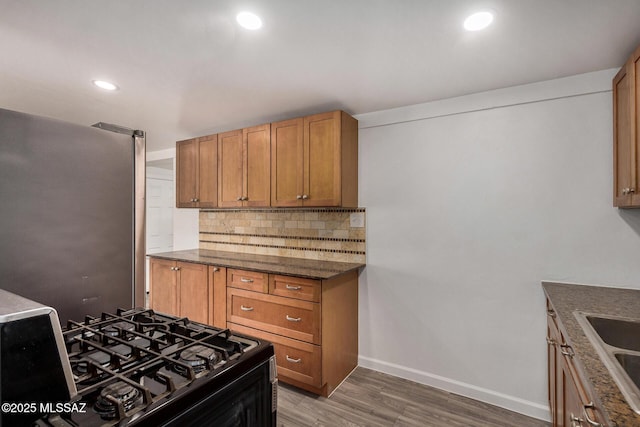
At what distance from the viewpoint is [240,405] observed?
2.78 ft

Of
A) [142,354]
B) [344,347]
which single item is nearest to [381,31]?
[142,354]

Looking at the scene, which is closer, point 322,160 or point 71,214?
point 71,214

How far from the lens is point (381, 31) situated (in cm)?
153

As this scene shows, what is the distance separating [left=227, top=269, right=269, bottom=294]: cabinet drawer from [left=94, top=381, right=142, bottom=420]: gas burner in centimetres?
170

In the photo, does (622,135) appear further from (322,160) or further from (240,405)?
(240,405)

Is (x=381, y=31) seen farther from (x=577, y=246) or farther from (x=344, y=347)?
(x=344, y=347)

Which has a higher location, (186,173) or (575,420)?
(186,173)

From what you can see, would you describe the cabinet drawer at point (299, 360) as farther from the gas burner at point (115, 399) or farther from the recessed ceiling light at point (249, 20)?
the recessed ceiling light at point (249, 20)

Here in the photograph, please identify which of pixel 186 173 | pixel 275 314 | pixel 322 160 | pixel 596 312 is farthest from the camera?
pixel 186 173

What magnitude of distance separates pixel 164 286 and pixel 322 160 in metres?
2.18

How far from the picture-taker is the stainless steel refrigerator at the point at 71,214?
1.00 m

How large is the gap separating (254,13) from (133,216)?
3.61 feet

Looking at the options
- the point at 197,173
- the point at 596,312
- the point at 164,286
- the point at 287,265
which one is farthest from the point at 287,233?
the point at 596,312

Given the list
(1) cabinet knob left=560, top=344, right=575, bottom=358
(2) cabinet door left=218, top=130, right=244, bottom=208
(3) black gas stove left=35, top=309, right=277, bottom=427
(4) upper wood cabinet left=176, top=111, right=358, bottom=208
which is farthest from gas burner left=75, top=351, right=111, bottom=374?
(2) cabinet door left=218, top=130, right=244, bottom=208
